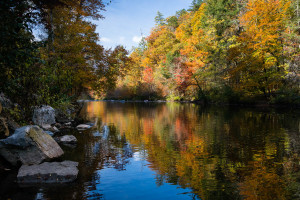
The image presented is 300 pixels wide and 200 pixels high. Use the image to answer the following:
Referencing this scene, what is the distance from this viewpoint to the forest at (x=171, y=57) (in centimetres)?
768

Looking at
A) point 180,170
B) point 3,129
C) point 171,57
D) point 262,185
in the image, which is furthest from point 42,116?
point 171,57

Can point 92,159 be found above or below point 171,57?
below

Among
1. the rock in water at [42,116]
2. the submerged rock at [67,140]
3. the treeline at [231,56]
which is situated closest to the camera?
the submerged rock at [67,140]

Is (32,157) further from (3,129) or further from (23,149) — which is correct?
(3,129)

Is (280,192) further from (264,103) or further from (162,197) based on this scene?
(264,103)

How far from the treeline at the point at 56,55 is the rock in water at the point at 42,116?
387mm

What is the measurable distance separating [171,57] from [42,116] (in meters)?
35.9

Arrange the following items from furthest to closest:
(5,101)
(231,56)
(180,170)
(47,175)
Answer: (231,56), (5,101), (180,170), (47,175)

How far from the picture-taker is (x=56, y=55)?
15000 mm

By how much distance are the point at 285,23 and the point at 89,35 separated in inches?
868

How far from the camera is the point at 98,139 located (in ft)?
33.6

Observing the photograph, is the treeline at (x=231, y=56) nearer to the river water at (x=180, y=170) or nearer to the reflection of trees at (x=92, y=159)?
the reflection of trees at (x=92, y=159)

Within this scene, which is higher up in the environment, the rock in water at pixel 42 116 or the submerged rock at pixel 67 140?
the rock in water at pixel 42 116

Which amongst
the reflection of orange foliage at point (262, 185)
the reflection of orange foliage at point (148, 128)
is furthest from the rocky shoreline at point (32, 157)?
the reflection of orange foliage at point (148, 128)
